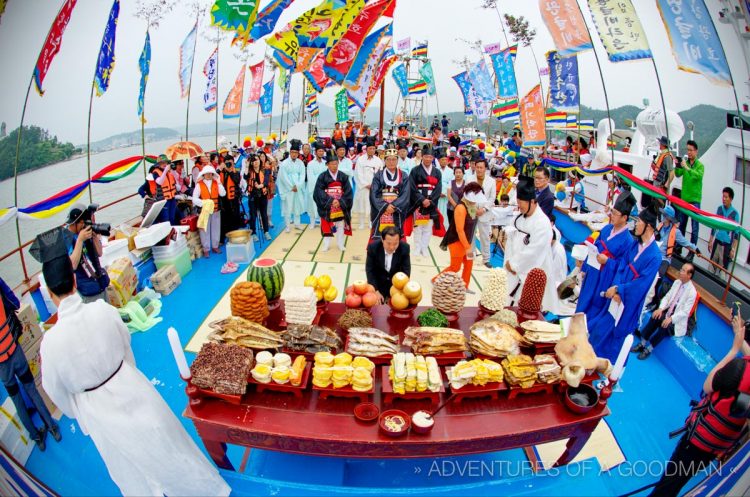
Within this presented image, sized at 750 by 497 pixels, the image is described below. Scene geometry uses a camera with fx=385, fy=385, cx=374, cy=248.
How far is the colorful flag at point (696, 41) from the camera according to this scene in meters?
4.50

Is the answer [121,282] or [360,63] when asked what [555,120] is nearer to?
[360,63]

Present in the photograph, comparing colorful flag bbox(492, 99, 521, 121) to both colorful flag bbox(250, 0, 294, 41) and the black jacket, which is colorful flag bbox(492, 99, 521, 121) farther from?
the black jacket

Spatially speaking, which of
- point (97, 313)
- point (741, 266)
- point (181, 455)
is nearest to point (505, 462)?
point (181, 455)

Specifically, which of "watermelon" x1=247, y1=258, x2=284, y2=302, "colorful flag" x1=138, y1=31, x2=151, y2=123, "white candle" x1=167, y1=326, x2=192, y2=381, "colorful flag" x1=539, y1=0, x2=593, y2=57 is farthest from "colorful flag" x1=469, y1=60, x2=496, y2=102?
"white candle" x1=167, y1=326, x2=192, y2=381

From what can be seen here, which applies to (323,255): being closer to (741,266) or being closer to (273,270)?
(273,270)

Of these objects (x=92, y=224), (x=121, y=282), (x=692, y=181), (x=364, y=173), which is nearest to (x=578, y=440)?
(x=92, y=224)

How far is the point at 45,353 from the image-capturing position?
232 cm

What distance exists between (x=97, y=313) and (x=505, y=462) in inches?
136

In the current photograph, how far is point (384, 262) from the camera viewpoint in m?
4.60

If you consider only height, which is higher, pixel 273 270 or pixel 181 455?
pixel 273 270

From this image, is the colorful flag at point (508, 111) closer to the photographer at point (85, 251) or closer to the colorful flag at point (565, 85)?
the colorful flag at point (565, 85)

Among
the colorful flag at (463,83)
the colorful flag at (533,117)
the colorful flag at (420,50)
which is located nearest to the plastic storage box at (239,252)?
the colorful flag at (533,117)

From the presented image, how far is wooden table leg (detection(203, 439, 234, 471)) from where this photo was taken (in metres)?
2.91

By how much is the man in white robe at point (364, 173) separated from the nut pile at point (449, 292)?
16.6 feet
